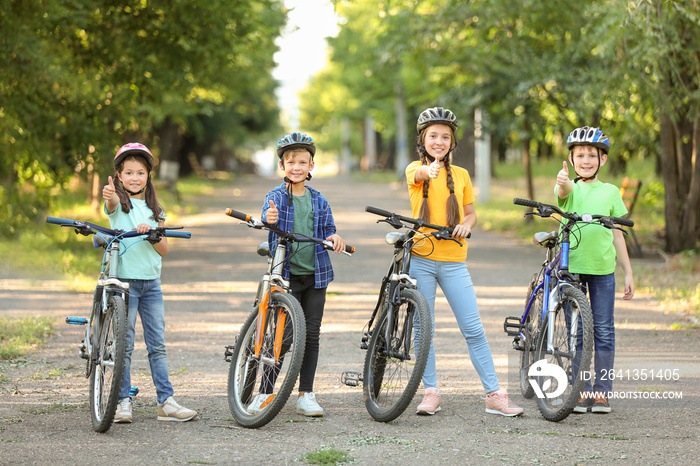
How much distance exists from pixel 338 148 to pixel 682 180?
83.8m

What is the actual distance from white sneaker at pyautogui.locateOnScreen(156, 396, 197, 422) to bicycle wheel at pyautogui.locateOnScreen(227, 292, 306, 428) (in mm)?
267

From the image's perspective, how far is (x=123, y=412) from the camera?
544 centimetres

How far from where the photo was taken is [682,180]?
14930 mm

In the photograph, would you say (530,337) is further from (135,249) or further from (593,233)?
(135,249)

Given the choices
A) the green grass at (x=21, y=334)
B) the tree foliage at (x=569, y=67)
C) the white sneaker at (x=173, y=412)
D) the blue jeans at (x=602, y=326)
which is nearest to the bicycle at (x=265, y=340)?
the white sneaker at (x=173, y=412)

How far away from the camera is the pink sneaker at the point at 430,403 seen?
5.68 meters

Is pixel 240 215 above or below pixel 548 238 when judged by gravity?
above

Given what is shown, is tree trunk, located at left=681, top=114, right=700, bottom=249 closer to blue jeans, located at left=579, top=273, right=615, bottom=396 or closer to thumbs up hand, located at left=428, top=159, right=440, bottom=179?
blue jeans, located at left=579, top=273, right=615, bottom=396

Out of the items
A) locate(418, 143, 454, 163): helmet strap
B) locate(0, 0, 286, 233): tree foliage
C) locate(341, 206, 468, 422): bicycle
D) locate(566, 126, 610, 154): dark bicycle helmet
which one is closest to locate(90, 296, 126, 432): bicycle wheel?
locate(341, 206, 468, 422): bicycle

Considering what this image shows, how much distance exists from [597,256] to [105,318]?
323 centimetres

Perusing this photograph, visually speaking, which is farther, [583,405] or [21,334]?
[21,334]

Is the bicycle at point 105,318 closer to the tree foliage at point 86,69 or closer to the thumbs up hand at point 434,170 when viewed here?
the thumbs up hand at point 434,170

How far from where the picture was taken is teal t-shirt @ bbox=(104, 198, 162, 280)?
5531 millimetres

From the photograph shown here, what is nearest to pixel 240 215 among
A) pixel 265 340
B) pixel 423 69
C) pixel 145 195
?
pixel 265 340
